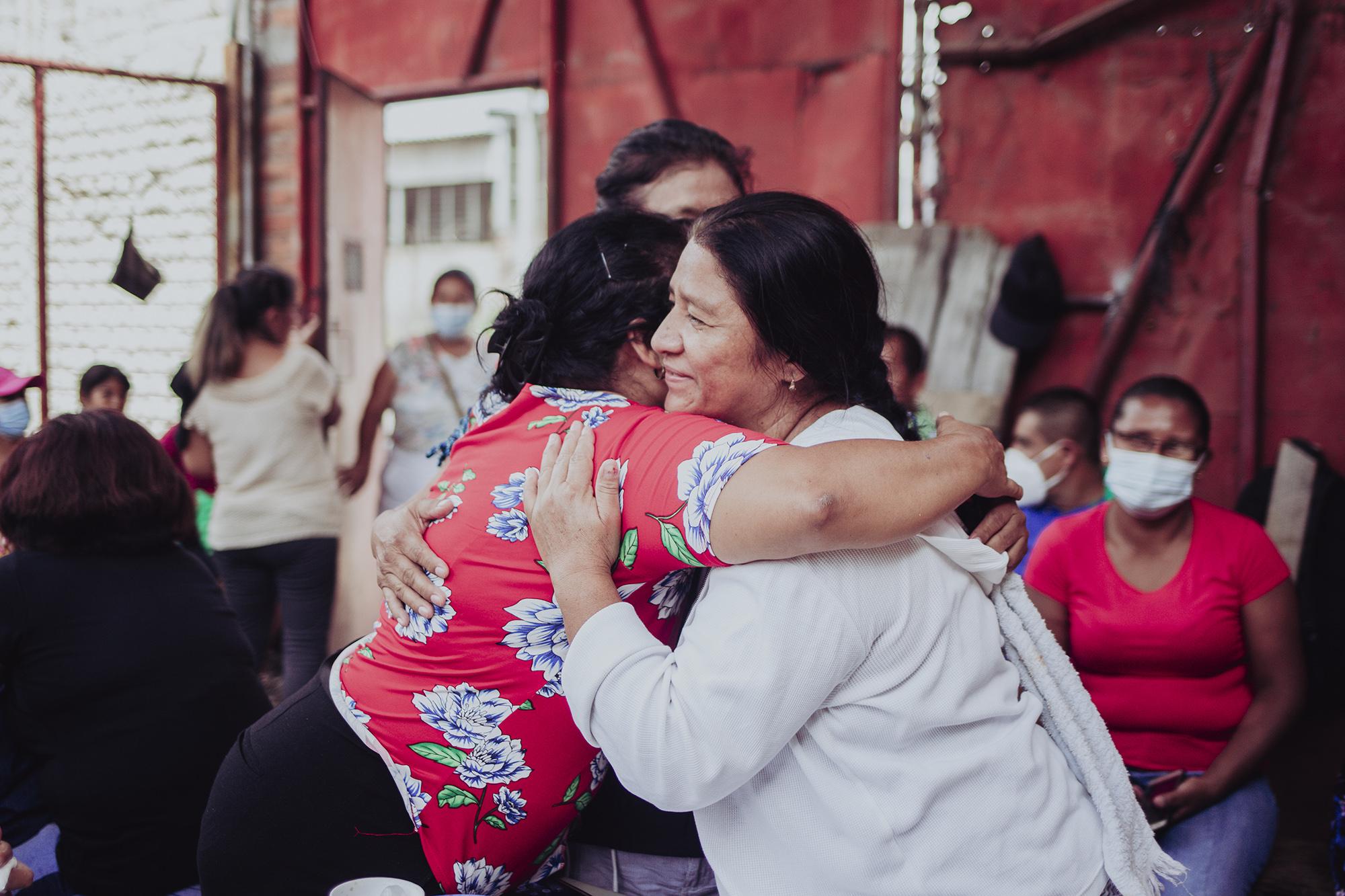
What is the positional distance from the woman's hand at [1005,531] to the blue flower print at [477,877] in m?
0.86

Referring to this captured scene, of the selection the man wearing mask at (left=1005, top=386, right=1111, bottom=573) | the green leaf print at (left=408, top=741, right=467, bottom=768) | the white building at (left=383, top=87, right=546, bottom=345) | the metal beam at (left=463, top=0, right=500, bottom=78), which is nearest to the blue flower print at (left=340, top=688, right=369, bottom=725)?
the green leaf print at (left=408, top=741, right=467, bottom=768)

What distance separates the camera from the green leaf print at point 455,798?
152cm

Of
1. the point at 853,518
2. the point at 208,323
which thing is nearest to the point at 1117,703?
the point at 853,518

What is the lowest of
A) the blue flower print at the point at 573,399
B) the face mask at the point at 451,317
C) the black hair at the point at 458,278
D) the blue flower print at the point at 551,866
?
the blue flower print at the point at 551,866

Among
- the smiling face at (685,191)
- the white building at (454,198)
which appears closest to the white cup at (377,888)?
the smiling face at (685,191)

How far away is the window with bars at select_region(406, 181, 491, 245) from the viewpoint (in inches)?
512

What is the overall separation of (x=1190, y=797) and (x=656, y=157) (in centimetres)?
188


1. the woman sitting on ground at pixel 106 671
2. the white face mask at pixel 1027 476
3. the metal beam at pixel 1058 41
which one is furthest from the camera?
the metal beam at pixel 1058 41

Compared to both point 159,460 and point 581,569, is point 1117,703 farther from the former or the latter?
point 159,460

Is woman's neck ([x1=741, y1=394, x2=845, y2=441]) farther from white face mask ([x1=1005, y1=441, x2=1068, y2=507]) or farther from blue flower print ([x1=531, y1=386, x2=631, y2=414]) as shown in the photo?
white face mask ([x1=1005, y1=441, x2=1068, y2=507])

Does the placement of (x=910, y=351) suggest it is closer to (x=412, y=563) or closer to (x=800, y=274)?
(x=800, y=274)

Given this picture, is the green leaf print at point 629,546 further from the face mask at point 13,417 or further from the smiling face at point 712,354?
the face mask at point 13,417

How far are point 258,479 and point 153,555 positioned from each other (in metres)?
1.85

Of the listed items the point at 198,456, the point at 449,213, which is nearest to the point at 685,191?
the point at 198,456
